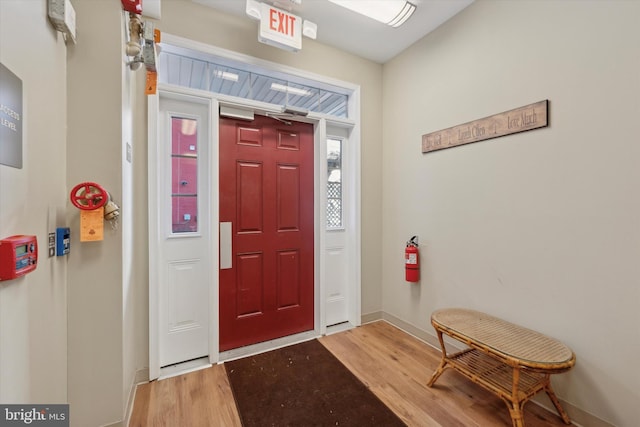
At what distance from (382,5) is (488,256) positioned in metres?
2.07

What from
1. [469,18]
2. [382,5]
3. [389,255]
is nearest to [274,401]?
[389,255]

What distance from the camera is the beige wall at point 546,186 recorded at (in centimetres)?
141

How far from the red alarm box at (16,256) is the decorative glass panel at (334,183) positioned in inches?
87.0

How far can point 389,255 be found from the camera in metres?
2.93

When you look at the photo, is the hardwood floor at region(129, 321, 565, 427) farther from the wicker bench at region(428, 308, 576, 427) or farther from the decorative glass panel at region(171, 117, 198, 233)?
the decorative glass panel at region(171, 117, 198, 233)

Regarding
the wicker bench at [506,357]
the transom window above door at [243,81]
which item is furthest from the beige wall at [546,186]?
the transom window above door at [243,81]

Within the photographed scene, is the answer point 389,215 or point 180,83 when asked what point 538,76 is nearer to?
point 389,215

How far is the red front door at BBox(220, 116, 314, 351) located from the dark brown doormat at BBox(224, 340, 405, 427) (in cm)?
33

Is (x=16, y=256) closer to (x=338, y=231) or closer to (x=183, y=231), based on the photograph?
(x=183, y=231)

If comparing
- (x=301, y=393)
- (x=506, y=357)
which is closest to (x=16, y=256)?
(x=301, y=393)

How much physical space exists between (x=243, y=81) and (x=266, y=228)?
136cm

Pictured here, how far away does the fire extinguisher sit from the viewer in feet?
8.25

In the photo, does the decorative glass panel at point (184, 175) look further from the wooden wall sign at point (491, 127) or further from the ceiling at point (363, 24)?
the wooden wall sign at point (491, 127)

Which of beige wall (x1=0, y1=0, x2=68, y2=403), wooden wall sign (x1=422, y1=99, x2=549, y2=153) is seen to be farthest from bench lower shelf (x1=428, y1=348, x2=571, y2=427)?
beige wall (x1=0, y1=0, x2=68, y2=403)
